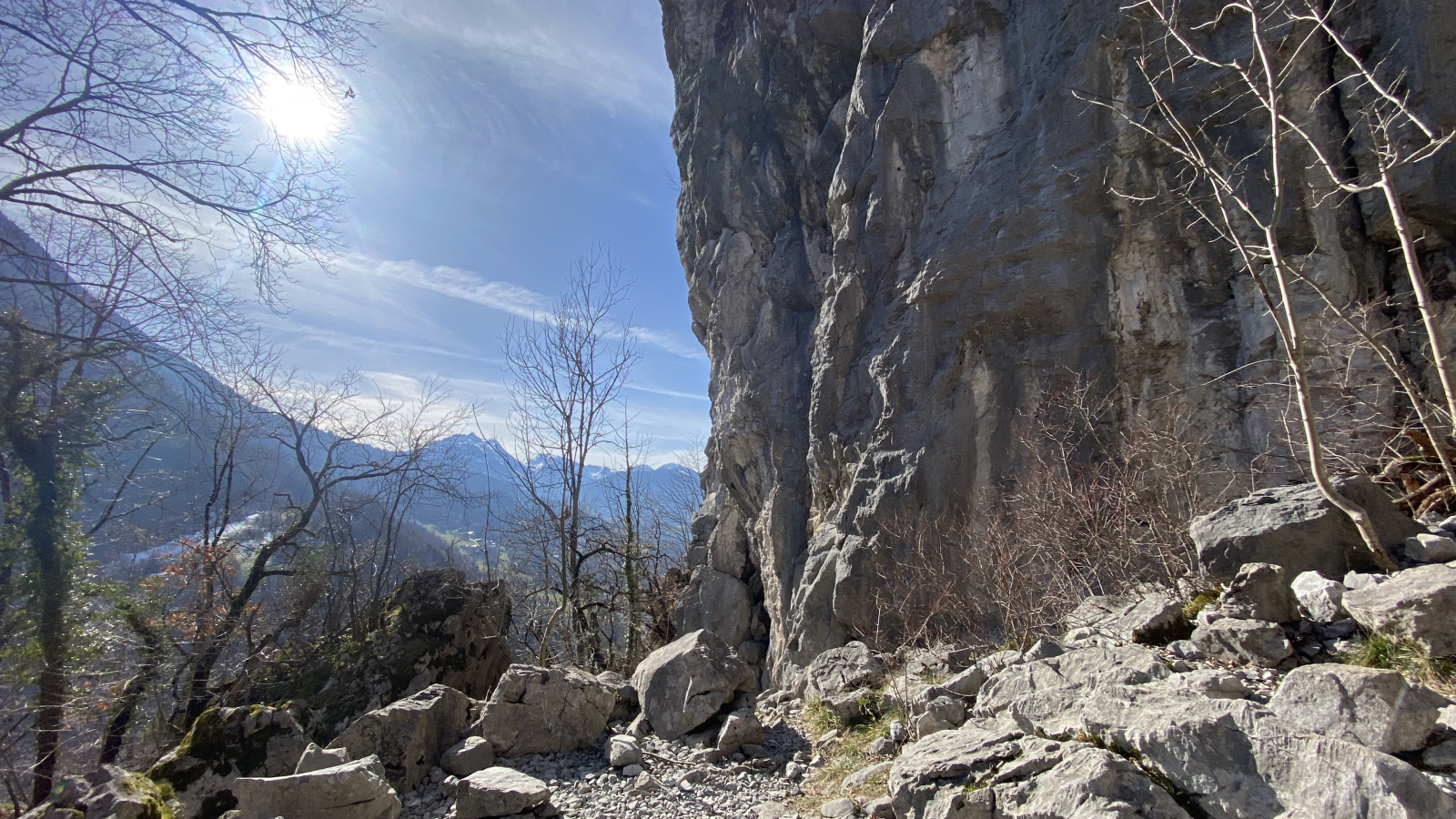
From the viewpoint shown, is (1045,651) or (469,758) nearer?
(1045,651)

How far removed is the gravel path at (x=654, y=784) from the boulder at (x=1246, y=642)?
2764mm

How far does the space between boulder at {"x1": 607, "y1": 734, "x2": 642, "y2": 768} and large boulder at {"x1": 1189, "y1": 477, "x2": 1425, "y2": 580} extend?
13.5 feet

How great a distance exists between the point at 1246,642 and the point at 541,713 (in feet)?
15.8

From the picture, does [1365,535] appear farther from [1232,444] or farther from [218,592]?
[218,592]

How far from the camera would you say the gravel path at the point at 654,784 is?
4.60 meters

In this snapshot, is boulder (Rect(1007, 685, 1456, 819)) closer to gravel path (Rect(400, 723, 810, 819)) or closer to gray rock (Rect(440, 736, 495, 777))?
gravel path (Rect(400, 723, 810, 819))

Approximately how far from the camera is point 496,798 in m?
4.23

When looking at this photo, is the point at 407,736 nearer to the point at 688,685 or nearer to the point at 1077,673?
the point at 688,685

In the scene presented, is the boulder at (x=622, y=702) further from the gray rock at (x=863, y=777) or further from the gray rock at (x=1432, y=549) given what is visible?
the gray rock at (x=1432, y=549)

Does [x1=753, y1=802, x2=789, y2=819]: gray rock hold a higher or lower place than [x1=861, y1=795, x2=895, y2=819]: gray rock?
lower

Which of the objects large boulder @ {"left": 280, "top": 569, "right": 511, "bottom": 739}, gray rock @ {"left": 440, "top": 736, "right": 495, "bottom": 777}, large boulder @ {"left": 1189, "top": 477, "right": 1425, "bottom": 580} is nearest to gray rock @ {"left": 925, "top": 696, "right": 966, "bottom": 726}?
large boulder @ {"left": 1189, "top": 477, "right": 1425, "bottom": 580}

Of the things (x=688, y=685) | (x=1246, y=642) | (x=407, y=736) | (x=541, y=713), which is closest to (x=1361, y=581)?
(x=1246, y=642)

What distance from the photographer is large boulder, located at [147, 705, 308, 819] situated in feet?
15.1

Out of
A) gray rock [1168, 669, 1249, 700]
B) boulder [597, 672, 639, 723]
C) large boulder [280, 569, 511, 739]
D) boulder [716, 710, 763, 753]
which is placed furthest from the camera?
large boulder [280, 569, 511, 739]
